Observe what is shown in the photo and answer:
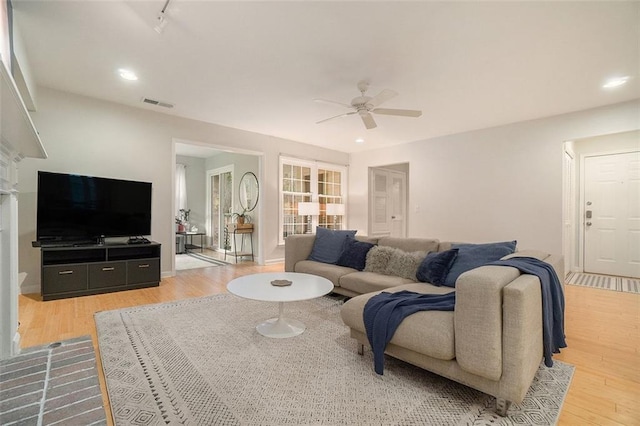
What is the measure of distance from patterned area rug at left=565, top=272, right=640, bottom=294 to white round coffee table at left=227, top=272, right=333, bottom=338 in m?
4.34

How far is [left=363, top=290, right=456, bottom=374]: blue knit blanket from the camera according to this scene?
6.00ft

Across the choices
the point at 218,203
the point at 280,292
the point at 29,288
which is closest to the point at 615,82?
the point at 280,292

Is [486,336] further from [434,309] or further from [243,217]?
[243,217]

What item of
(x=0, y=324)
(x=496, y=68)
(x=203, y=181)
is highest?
(x=496, y=68)

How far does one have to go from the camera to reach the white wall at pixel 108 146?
3.68m

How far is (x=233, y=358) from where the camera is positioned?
209 cm

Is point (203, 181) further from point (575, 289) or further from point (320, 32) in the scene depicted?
point (575, 289)

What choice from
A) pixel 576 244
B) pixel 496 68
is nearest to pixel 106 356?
pixel 496 68

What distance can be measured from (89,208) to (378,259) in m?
3.77

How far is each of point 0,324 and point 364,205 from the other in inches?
243

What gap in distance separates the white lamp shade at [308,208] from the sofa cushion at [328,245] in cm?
200

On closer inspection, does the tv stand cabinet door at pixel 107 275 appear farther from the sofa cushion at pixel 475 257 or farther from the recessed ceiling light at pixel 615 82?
the recessed ceiling light at pixel 615 82

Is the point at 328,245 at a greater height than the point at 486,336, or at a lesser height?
greater

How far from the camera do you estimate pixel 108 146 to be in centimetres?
420
